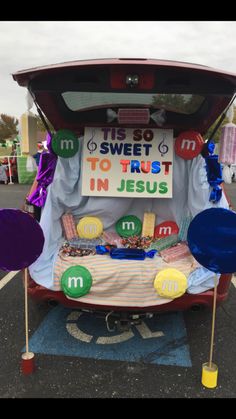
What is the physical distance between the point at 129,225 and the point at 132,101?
1369 mm

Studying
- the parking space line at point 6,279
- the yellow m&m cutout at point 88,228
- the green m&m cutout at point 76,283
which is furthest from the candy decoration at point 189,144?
the parking space line at point 6,279

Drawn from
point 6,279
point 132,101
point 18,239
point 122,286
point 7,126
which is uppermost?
point 7,126

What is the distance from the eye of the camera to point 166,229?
3832mm

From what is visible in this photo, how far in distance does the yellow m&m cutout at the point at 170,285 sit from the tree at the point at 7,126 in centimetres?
5549

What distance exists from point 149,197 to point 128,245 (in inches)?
21.2

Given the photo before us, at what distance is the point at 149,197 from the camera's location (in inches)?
141

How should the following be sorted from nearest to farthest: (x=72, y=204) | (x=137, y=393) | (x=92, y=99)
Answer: (x=137, y=393) < (x=92, y=99) < (x=72, y=204)


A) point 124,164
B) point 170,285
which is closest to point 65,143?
point 124,164

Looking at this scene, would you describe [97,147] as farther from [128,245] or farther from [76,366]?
[76,366]

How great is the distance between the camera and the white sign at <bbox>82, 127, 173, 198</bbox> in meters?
3.54

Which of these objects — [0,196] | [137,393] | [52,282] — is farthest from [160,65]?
[0,196]

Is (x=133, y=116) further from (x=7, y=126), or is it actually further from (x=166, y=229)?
(x=7, y=126)

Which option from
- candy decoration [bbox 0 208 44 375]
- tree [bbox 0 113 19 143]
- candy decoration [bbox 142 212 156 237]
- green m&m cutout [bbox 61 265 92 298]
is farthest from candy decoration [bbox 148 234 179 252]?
tree [bbox 0 113 19 143]
